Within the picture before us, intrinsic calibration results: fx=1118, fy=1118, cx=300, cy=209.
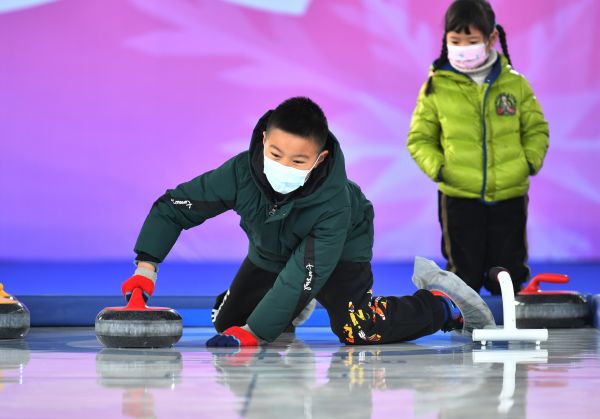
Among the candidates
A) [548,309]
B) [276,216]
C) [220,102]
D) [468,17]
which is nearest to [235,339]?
[276,216]

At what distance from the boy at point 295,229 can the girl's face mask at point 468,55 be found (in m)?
1.30

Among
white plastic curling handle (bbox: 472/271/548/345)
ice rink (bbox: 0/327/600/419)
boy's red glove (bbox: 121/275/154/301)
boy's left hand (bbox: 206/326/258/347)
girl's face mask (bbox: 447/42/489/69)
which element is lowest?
ice rink (bbox: 0/327/600/419)

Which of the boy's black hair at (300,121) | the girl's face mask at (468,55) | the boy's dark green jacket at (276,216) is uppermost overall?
the girl's face mask at (468,55)

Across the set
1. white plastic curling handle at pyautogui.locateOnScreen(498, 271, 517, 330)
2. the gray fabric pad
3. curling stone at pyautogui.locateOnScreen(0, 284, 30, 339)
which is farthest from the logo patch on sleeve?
curling stone at pyautogui.locateOnScreen(0, 284, 30, 339)

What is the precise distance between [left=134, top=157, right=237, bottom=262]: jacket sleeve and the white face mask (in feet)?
0.61

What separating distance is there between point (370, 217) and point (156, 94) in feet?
12.6

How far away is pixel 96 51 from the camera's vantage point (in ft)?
24.2

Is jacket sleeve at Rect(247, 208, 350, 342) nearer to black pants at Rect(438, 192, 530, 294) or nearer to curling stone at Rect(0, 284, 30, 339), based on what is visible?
curling stone at Rect(0, 284, 30, 339)

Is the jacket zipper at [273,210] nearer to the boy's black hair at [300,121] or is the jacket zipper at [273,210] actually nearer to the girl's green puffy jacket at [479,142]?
the boy's black hair at [300,121]

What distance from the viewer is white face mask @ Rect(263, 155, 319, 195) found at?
10.9ft

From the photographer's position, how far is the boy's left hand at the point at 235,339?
3367 millimetres

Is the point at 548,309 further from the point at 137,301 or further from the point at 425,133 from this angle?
the point at 137,301

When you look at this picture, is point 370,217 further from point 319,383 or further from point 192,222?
point 319,383

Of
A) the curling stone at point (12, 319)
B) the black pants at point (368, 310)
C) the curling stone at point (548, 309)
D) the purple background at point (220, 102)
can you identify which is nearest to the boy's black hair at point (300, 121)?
the black pants at point (368, 310)
